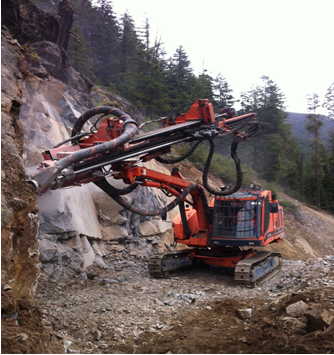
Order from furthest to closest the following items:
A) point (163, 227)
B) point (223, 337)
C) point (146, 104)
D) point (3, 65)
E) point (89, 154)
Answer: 1. point (146, 104)
2. point (163, 227)
3. point (3, 65)
4. point (89, 154)
5. point (223, 337)

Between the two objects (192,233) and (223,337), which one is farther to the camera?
(192,233)

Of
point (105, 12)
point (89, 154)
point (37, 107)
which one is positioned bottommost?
point (89, 154)

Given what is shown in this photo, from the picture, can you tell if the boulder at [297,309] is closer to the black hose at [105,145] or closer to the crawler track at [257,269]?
the crawler track at [257,269]

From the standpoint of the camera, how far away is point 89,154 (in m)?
5.75

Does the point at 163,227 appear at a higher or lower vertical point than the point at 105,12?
lower

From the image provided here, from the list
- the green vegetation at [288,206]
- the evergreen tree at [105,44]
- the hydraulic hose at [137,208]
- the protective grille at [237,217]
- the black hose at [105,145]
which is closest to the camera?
the black hose at [105,145]

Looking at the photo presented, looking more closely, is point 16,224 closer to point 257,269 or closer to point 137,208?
point 137,208

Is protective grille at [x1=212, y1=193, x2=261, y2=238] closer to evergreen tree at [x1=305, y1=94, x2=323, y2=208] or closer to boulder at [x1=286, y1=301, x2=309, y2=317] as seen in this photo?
boulder at [x1=286, y1=301, x2=309, y2=317]

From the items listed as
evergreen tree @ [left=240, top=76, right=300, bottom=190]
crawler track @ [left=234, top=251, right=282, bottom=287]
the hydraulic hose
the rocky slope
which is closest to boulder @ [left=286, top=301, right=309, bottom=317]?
the rocky slope

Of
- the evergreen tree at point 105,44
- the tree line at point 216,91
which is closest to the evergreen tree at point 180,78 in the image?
the tree line at point 216,91

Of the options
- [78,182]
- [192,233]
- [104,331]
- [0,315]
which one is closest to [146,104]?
[192,233]

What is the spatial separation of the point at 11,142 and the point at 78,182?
157 centimetres

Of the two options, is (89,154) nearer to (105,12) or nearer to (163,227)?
(163,227)

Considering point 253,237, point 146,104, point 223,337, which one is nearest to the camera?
point 223,337
